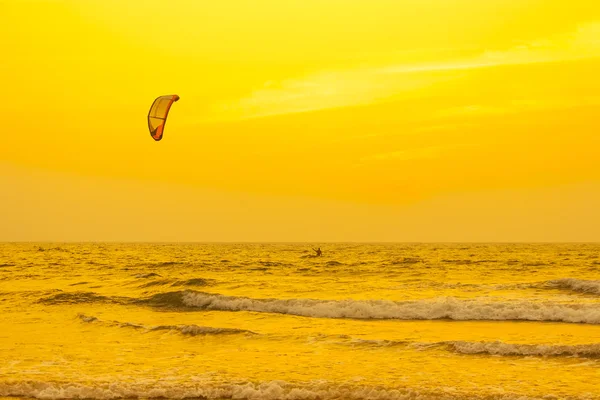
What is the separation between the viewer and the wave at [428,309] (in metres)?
20.4

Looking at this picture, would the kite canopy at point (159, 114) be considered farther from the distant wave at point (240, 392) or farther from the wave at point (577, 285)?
the wave at point (577, 285)

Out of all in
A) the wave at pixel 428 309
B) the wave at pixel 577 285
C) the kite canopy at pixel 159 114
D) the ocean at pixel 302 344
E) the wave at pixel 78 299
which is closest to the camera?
the ocean at pixel 302 344

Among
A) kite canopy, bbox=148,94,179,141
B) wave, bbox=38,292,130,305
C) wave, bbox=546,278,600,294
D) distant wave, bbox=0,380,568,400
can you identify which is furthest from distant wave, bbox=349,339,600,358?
wave, bbox=546,278,600,294

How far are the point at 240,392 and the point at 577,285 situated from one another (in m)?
22.1

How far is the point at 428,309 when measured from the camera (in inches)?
844

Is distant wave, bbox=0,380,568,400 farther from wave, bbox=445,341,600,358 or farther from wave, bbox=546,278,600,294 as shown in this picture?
wave, bbox=546,278,600,294

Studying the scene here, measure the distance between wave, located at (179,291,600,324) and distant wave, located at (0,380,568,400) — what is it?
9.32 meters

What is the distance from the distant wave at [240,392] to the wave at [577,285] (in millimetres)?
18873

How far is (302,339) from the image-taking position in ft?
55.1

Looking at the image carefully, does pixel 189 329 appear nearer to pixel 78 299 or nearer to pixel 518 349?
pixel 518 349

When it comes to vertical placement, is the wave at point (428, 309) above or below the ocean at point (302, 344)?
above

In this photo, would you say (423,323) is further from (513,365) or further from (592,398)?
(592,398)

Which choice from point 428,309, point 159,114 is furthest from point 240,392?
point 159,114

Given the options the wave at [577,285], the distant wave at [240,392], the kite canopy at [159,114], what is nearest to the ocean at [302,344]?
the distant wave at [240,392]
